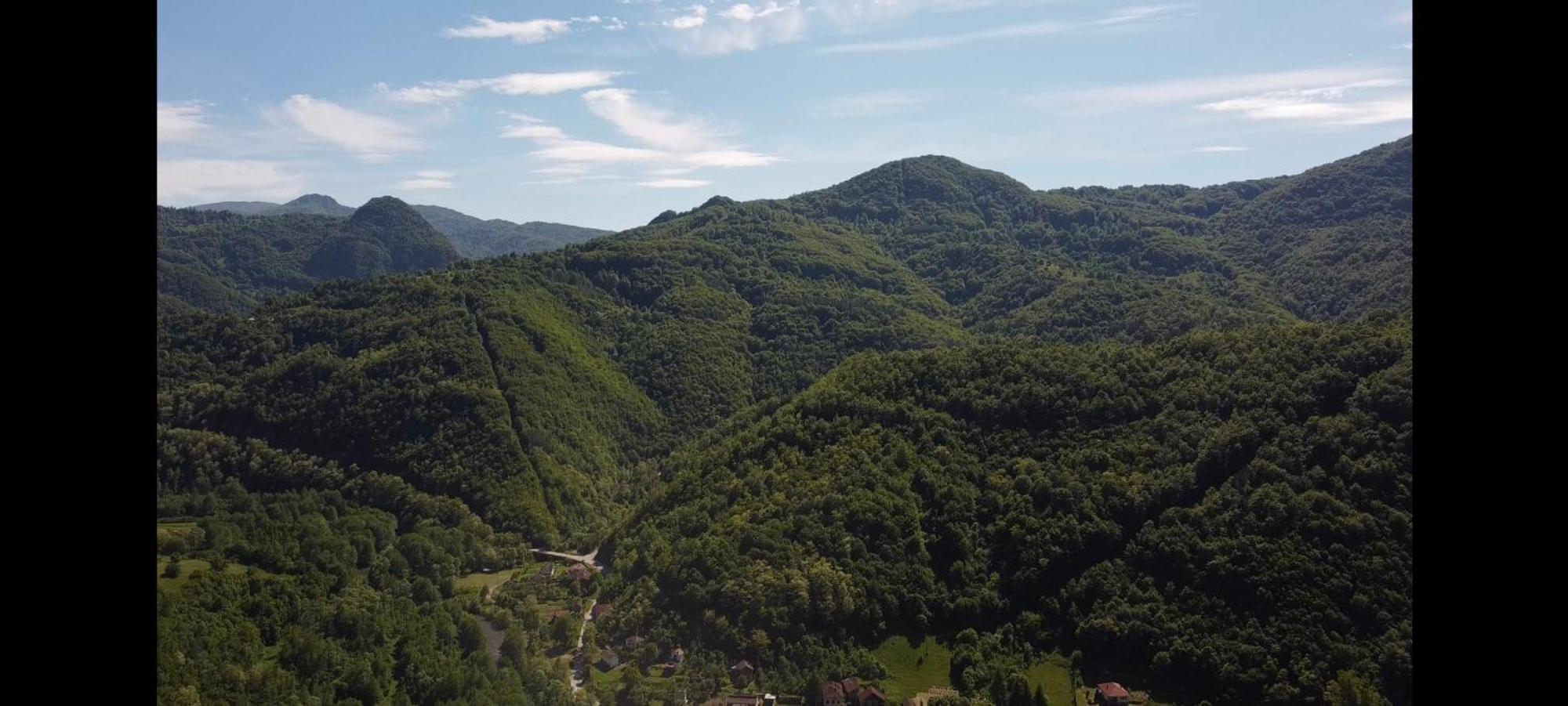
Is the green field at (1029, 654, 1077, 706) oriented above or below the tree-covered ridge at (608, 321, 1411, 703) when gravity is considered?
below

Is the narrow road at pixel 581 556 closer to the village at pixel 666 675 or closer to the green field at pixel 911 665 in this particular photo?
the village at pixel 666 675

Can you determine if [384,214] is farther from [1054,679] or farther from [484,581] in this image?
[1054,679]

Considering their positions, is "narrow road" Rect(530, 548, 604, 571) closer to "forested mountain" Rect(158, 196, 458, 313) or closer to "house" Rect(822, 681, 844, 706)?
"house" Rect(822, 681, 844, 706)

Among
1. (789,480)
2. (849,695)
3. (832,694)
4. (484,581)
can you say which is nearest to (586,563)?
(484,581)

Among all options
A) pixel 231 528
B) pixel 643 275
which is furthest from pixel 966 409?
pixel 643 275

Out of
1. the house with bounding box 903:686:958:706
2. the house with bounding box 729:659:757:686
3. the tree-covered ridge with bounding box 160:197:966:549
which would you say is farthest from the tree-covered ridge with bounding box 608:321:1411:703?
the tree-covered ridge with bounding box 160:197:966:549

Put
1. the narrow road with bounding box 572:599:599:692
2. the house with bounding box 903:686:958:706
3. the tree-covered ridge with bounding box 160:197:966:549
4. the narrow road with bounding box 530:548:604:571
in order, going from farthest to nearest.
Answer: the tree-covered ridge with bounding box 160:197:966:549
the narrow road with bounding box 530:548:604:571
the narrow road with bounding box 572:599:599:692
the house with bounding box 903:686:958:706

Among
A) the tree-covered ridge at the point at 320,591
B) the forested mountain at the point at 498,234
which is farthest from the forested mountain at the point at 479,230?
the tree-covered ridge at the point at 320,591
